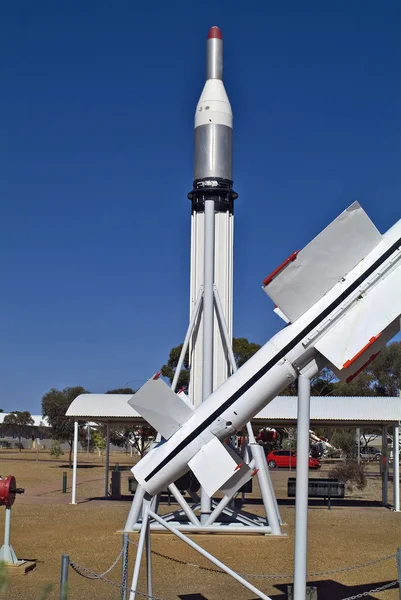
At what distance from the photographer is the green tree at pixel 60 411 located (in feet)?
161

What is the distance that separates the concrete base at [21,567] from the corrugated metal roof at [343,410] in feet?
34.1

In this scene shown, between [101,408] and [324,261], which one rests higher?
[324,261]

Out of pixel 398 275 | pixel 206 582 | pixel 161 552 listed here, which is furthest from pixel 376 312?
pixel 161 552

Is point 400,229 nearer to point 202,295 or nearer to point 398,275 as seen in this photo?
point 398,275

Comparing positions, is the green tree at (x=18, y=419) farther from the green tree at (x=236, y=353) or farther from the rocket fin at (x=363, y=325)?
the rocket fin at (x=363, y=325)

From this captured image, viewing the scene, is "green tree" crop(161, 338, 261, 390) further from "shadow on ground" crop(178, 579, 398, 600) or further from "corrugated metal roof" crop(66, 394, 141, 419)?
"shadow on ground" crop(178, 579, 398, 600)

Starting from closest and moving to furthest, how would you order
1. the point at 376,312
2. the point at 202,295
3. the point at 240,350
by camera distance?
the point at 376,312 < the point at 202,295 < the point at 240,350

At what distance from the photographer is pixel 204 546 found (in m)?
14.2

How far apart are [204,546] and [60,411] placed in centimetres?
3875

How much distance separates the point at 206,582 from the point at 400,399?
12743 mm

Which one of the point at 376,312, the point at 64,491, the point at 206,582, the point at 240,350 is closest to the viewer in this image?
the point at 376,312

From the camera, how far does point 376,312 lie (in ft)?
29.2

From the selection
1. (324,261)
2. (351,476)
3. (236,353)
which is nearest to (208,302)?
(324,261)

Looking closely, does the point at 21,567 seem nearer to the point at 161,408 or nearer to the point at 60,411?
the point at 161,408
